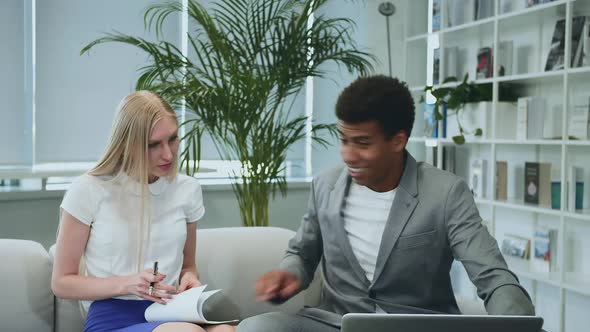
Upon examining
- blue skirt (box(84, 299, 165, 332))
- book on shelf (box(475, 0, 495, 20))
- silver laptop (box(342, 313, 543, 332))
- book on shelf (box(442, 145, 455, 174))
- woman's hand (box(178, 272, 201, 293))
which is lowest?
blue skirt (box(84, 299, 165, 332))

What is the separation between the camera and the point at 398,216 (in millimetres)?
1882

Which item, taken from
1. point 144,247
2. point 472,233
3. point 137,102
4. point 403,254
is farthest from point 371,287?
point 137,102

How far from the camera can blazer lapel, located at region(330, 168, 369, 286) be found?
6.27ft

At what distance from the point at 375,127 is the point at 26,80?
3.16m

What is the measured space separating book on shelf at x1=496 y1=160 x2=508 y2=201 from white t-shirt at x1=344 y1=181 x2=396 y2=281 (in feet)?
7.57

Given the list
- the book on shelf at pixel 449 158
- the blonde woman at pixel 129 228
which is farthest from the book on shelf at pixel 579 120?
the blonde woman at pixel 129 228

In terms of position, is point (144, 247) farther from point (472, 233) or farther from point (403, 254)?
point (472, 233)

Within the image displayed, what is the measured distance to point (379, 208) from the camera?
197 centimetres

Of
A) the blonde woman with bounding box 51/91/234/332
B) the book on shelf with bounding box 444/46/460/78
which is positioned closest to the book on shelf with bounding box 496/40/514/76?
the book on shelf with bounding box 444/46/460/78

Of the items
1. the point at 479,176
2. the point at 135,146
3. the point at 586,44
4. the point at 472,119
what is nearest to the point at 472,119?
the point at 472,119

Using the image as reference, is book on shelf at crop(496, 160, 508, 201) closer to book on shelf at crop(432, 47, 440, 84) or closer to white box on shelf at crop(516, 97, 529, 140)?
white box on shelf at crop(516, 97, 529, 140)

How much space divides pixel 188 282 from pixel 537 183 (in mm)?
2412

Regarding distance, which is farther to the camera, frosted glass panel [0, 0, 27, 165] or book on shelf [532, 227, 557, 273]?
frosted glass panel [0, 0, 27, 165]

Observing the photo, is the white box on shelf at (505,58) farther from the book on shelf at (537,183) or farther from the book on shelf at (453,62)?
the book on shelf at (537,183)
